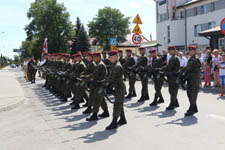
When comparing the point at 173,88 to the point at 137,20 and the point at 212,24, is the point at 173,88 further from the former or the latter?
the point at 212,24

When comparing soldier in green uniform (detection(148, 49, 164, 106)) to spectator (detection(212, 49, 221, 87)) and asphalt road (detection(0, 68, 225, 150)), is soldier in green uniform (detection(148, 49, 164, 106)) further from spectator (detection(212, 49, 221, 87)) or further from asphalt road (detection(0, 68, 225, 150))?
spectator (detection(212, 49, 221, 87))

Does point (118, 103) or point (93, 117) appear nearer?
point (118, 103)

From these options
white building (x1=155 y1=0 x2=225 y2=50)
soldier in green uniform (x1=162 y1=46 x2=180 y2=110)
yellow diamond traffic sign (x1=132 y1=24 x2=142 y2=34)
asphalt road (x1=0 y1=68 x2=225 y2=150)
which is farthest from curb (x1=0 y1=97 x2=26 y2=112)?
white building (x1=155 y1=0 x2=225 y2=50)

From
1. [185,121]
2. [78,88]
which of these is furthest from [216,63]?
[78,88]

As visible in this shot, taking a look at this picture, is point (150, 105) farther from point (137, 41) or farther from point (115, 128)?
point (137, 41)

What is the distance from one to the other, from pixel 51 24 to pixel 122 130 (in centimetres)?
5364

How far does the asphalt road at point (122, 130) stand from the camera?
477cm

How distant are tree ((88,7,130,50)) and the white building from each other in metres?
14.6

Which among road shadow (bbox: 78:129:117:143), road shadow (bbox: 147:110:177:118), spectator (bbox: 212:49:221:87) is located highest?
spectator (bbox: 212:49:221:87)

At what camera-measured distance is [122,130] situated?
19.0 ft

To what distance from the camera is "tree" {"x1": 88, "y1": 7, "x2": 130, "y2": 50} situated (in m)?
58.2

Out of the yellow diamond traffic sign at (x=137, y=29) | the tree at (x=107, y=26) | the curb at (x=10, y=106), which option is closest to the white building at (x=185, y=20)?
the tree at (x=107, y=26)

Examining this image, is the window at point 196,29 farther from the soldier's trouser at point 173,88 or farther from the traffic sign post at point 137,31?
the soldier's trouser at point 173,88

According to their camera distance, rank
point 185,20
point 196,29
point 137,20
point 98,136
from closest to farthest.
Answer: point 98,136 → point 137,20 → point 196,29 → point 185,20
